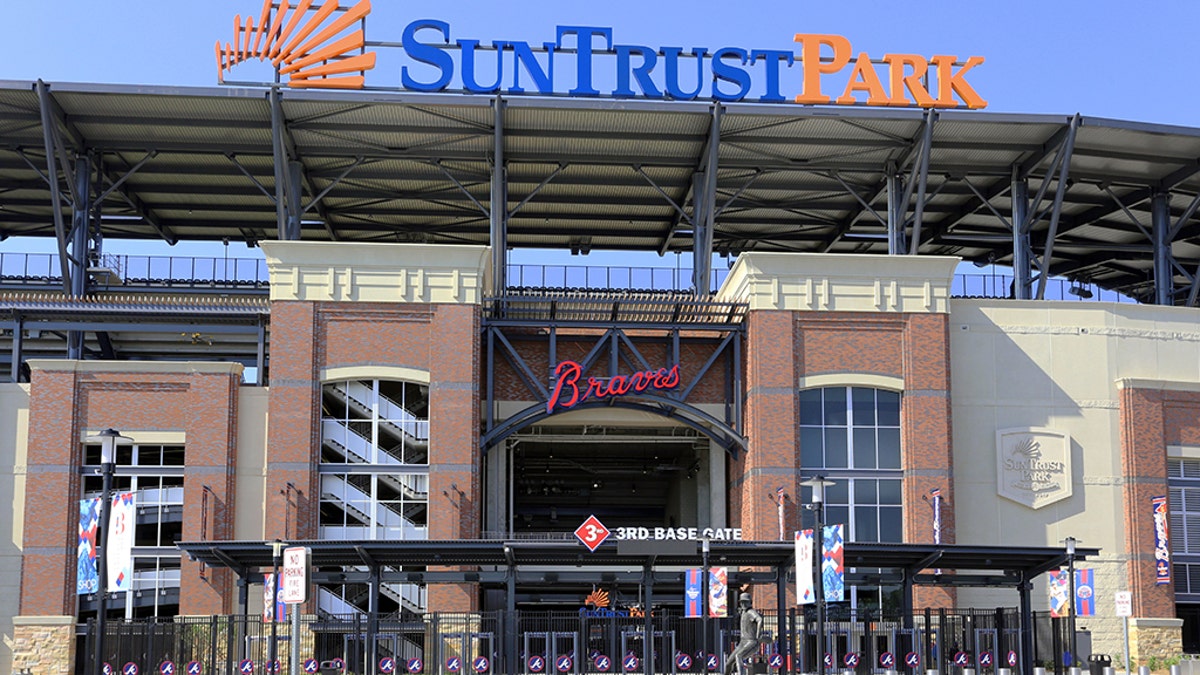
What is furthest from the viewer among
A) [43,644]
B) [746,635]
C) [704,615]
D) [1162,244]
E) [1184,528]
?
[1162,244]

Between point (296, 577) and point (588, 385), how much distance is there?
24787 millimetres

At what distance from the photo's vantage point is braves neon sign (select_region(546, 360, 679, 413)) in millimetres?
48250

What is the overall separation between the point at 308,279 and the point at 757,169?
744 inches

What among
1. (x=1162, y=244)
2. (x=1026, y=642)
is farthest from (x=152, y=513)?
(x=1162, y=244)

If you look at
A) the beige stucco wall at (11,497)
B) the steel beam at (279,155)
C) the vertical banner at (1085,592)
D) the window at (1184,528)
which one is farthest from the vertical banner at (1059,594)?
the beige stucco wall at (11,497)

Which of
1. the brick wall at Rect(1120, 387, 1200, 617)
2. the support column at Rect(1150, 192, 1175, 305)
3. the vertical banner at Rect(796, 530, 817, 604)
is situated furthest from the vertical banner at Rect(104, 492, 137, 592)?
the support column at Rect(1150, 192, 1175, 305)

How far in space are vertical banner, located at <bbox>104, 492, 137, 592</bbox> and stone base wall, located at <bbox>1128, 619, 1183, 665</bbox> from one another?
30.8 meters

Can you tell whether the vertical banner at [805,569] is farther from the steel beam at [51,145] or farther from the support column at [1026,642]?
the steel beam at [51,145]

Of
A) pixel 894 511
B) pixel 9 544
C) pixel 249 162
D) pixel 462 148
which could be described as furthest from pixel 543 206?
Result: pixel 9 544

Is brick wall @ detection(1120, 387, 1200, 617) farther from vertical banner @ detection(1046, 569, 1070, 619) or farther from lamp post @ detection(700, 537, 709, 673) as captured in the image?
lamp post @ detection(700, 537, 709, 673)

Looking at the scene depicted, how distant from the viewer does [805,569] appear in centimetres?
3150

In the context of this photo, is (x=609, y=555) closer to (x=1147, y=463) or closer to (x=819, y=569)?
(x=819, y=569)

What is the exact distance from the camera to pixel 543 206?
62.8m

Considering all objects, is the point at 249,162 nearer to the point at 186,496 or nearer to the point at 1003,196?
the point at 186,496
